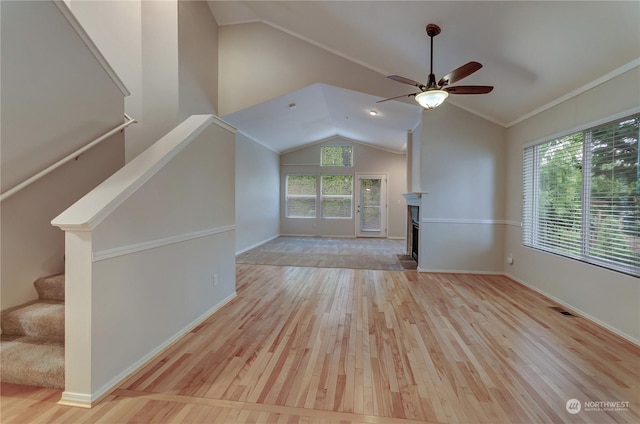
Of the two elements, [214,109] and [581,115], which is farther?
[214,109]

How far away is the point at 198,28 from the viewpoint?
4629mm

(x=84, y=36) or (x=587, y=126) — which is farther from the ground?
(x=84, y=36)

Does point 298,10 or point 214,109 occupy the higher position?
point 298,10

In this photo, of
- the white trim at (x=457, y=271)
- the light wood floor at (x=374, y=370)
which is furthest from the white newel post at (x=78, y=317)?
the white trim at (x=457, y=271)

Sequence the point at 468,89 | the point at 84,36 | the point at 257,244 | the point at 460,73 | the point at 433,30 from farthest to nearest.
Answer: the point at 257,244
the point at 433,30
the point at 468,89
the point at 460,73
the point at 84,36

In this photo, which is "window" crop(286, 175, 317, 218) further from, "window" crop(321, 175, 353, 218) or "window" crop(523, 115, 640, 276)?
"window" crop(523, 115, 640, 276)

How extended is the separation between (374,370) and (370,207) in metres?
7.59

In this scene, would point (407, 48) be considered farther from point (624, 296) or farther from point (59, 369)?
point (59, 369)

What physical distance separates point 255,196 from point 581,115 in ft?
20.4

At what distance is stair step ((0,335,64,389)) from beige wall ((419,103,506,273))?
4.62 metres

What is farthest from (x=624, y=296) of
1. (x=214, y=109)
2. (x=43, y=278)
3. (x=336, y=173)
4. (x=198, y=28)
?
(x=336, y=173)

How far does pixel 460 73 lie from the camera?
2.71 m

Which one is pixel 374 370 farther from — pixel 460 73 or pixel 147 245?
pixel 460 73

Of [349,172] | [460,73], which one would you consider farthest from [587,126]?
[349,172]
